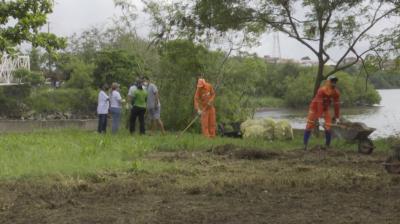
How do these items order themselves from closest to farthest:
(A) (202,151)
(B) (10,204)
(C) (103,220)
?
(C) (103,220) < (B) (10,204) < (A) (202,151)

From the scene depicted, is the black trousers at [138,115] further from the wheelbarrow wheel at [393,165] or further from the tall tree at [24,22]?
the wheelbarrow wheel at [393,165]

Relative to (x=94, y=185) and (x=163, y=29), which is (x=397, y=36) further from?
(x=94, y=185)

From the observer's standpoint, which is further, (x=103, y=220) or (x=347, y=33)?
(x=347, y=33)

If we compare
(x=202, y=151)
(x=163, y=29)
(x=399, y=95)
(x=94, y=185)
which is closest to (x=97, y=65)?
(x=399, y=95)

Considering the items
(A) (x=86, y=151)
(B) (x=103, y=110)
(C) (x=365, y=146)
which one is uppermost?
(B) (x=103, y=110)

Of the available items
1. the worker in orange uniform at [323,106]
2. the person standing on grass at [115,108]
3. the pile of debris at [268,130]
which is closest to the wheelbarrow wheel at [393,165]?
the worker in orange uniform at [323,106]

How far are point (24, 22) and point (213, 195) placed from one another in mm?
6308

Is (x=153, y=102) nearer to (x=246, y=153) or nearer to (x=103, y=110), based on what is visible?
(x=103, y=110)

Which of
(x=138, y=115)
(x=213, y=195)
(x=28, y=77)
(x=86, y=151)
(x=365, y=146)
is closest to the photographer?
(x=213, y=195)

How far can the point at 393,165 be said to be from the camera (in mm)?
9562

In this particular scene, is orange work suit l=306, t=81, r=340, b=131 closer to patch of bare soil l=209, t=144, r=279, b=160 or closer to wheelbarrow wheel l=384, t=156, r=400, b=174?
patch of bare soil l=209, t=144, r=279, b=160

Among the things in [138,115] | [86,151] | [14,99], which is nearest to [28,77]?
[14,99]

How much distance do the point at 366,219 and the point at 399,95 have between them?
37726 mm

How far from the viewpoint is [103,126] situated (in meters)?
18.4
